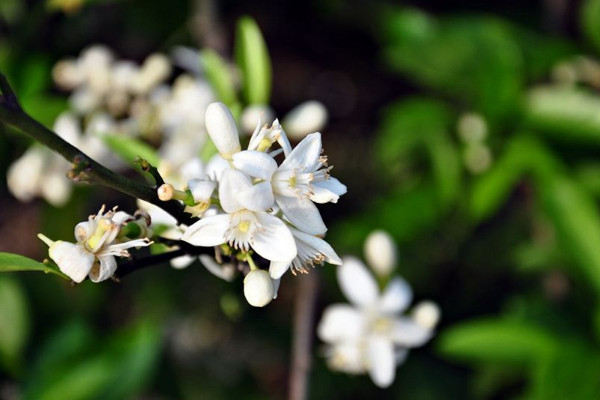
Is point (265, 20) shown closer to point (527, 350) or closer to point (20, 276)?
point (20, 276)

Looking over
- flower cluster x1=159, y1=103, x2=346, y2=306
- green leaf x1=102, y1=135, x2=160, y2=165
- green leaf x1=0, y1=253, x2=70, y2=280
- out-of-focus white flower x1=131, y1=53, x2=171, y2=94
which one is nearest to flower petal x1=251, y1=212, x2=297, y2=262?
Answer: flower cluster x1=159, y1=103, x2=346, y2=306

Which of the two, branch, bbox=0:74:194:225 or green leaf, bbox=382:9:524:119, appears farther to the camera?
green leaf, bbox=382:9:524:119

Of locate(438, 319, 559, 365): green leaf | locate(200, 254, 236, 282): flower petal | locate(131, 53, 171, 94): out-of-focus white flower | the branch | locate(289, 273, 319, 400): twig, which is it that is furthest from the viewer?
locate(131, 53, 171, 94): out-of-focus white flower

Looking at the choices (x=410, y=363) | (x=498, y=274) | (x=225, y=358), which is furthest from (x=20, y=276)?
(x=498, y=274)

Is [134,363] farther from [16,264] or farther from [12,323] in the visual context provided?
[16,264]

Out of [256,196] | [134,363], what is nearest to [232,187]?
[256,196]

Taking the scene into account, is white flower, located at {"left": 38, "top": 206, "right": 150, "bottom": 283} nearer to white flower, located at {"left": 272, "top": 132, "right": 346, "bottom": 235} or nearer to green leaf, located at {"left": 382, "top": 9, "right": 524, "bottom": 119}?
white flower, located at {"left": 272, "top": 132, "right": 346, "bottom": 235}

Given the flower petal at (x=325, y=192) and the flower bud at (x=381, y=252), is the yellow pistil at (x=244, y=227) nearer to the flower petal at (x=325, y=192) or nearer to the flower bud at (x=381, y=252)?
the flower petal at (x=325, y=192)
